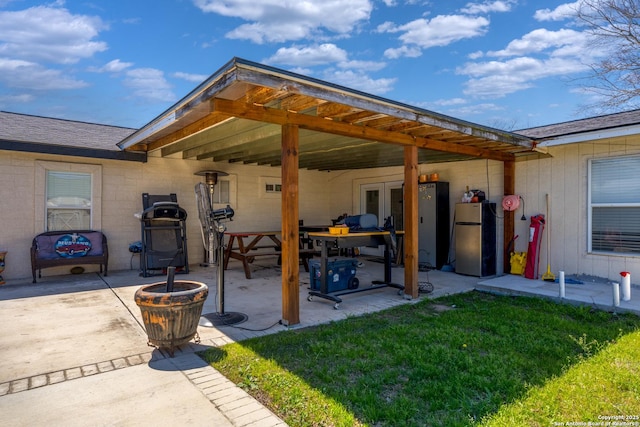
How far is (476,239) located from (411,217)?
230 centimetres

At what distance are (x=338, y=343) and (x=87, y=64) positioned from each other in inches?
760

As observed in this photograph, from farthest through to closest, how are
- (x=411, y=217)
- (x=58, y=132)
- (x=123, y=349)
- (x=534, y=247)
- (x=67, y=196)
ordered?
1. (x=58, y=132)
2. (x=67, y=196)
3. (x=534, y=247)
4. (x=411, y=217)
5. (x=123, y=349)

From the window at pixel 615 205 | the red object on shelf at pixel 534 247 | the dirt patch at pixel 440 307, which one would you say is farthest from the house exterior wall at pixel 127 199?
the window at pixel 615 205

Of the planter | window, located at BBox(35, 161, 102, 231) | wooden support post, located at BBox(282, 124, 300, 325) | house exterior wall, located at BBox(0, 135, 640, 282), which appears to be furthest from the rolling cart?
the planter

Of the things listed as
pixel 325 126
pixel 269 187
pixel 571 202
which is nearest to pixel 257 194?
pixel 269 187

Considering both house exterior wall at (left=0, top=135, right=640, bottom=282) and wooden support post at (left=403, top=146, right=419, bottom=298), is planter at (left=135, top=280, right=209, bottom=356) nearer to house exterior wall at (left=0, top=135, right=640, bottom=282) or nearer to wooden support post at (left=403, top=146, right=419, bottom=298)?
wooden support post at (left=403, top=146, right=419, bottom=298)

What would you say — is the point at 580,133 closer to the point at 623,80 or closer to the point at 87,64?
the point at 623,80

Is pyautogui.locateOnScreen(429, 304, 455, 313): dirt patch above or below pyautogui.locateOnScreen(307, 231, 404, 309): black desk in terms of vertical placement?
below

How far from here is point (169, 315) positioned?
120 inches

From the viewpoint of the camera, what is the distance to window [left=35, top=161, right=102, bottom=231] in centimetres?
646

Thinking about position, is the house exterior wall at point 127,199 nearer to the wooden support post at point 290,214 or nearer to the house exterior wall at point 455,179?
the house exterior wall at point 455,179

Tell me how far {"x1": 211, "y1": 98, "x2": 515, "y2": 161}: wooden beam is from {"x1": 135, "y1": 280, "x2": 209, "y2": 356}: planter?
5.47ft

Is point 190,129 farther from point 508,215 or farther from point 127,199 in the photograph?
point 508,215

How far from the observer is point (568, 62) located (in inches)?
403
